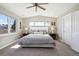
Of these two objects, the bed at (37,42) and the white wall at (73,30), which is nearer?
the white wall at (73,30)

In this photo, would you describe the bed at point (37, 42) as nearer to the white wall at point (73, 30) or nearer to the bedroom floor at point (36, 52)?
the bedroom floor at point (36, 52)

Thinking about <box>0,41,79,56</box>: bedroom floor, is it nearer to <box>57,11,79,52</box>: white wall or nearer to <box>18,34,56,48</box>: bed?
<box>57,11,79,52</box>: white wall

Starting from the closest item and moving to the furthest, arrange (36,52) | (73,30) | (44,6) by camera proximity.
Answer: (36,52), (73,30), (44,6)

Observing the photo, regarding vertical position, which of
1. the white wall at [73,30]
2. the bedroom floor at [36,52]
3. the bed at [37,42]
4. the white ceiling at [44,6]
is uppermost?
the white ceiling at [44,6]

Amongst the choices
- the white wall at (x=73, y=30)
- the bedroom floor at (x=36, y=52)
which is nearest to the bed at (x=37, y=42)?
the bedroom floor at (x=36, y=52)

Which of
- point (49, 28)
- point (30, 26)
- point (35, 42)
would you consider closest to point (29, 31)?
point (30, 26)

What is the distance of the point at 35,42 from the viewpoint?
15.9 feet

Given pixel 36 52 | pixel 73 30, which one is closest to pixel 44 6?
pixel 73 30

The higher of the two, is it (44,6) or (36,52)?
(44,6)

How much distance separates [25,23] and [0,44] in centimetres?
332

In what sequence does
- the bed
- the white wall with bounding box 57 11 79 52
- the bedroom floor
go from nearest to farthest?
the bedroom floor, the white wall with bounding box 57 11 79 52, the bed

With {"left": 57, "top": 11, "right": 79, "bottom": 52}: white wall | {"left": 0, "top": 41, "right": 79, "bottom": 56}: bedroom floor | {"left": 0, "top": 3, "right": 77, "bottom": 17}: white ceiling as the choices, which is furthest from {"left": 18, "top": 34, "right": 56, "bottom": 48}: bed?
{"left": 0, "top": 3, "right": 77, "bottom": 17}: white ceiling

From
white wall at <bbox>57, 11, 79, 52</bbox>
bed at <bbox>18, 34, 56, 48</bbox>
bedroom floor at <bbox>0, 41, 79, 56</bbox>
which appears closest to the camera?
bedroom floor at <bbox>0, 41, 79, 56</bbox>

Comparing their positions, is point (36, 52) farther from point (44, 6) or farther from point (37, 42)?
point (44, 6)
